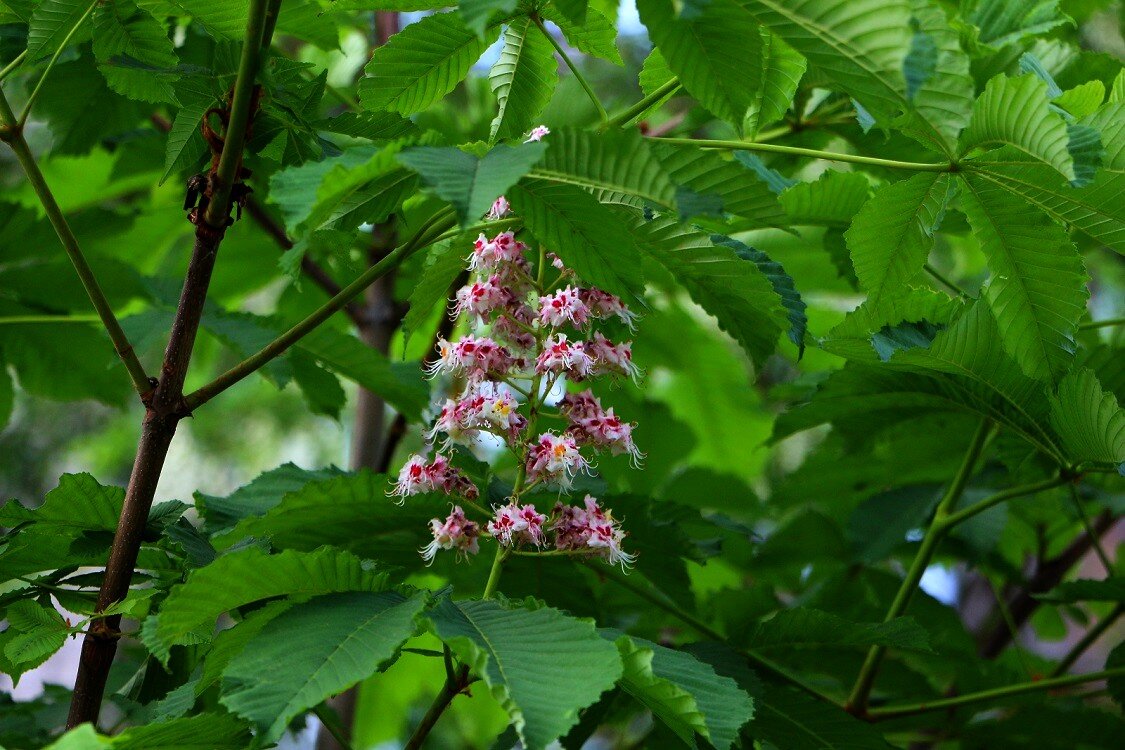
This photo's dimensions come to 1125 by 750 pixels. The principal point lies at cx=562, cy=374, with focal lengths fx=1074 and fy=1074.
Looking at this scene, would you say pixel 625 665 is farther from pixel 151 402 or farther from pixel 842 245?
pixel 842 245

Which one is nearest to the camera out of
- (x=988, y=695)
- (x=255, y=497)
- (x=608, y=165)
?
(x=608, y=165)

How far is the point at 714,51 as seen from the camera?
0.92 m

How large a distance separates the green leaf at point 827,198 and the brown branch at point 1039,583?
3.74 ft

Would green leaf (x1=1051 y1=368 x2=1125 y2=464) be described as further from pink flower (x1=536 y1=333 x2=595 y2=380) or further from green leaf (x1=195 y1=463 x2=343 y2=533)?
green leaf (x1=195 y1=463 x2=343 y2=533)

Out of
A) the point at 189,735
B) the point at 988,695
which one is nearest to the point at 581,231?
the point at 189,735

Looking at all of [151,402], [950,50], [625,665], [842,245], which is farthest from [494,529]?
[842,245]

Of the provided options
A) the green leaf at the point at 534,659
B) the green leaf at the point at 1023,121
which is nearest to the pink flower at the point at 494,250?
the green leaf at the point at 534,659

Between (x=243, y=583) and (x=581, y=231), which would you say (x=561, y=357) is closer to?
A: (x=581, y=231)

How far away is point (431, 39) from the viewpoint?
1111 millimetres

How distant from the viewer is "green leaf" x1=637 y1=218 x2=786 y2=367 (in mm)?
1025

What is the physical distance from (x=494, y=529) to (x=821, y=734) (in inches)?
19.5

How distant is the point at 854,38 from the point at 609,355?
0.42 meters

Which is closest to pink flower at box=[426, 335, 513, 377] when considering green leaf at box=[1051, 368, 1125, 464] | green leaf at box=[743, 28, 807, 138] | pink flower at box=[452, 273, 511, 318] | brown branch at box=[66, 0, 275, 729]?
pink flower at box=[452, 273, 511, 318]

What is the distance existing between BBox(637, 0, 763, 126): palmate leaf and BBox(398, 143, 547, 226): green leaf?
0.52ft
